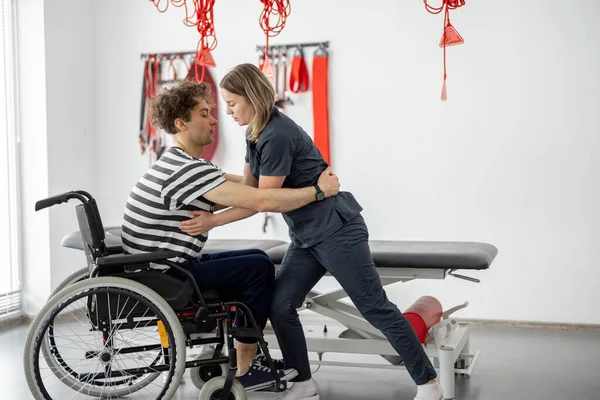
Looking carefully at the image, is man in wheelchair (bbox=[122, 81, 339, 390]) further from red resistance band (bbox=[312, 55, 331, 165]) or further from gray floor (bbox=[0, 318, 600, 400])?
red resistance band (bbox=[312, 55, 331, 165])

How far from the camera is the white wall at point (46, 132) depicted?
4.64 metres

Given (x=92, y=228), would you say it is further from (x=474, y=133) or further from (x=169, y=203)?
(x=474, y=133)

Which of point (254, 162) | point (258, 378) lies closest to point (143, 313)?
point (258, 378)

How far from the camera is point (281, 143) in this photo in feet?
8.50

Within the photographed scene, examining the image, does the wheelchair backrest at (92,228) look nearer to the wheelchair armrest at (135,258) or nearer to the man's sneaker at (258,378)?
the wheelchair armrest at (135,258)

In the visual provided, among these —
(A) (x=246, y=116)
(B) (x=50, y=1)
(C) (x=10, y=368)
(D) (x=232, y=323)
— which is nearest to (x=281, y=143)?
(A) (x=246, y=116)

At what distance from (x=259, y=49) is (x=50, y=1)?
1.33 metres

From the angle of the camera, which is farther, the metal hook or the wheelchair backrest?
the metal hook

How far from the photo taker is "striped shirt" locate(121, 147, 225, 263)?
255cm

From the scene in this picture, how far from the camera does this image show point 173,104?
2.68 meters

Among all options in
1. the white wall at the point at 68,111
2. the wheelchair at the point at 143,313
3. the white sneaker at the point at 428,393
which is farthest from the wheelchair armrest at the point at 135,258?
the white wall at the point at 68,111

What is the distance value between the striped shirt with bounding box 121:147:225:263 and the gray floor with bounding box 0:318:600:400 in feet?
2.75

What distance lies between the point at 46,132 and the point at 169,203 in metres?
2.41

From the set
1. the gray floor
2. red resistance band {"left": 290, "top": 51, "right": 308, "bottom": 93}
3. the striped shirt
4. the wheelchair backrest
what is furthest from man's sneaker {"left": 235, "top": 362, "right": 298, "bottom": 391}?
red resistance band {"left": 290, "top": 51, "right": 308, "bottom": 93}
